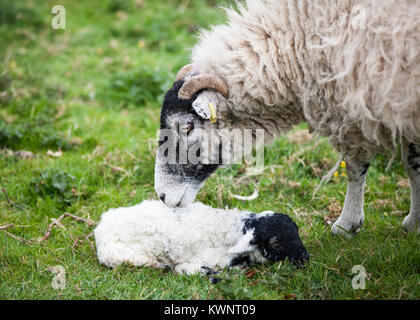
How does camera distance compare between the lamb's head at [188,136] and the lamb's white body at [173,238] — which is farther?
the lamb's head at [188,136]

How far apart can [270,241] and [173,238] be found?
660mm

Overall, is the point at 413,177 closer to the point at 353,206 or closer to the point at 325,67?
the point at 353,206

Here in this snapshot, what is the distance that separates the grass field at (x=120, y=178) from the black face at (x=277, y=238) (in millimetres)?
81

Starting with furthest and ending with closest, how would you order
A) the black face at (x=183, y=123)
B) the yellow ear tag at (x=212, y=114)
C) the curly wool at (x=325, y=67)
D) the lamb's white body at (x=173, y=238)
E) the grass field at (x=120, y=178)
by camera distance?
the black face at (x=183, y=123), the yellow ear tag at (x=212, y=114), the lamb's white body at (x=173, y=238), the grass field at (x=120, y=178), the curly wool at (x=325, y=67)

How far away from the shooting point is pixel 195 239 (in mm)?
3145

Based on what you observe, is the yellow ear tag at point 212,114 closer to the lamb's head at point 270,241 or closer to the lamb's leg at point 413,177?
the lamb's head at point 270,241

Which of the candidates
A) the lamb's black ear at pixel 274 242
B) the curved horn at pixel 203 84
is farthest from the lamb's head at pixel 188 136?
the lamb's black ear at pixel 274 242

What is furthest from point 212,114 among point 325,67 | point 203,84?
point 325,67

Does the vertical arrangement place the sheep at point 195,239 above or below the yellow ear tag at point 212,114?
below

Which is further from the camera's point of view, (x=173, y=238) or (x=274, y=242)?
(x=173, y=238)

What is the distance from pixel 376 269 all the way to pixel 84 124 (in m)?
3.93

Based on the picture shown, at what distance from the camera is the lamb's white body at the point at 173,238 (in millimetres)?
3127
